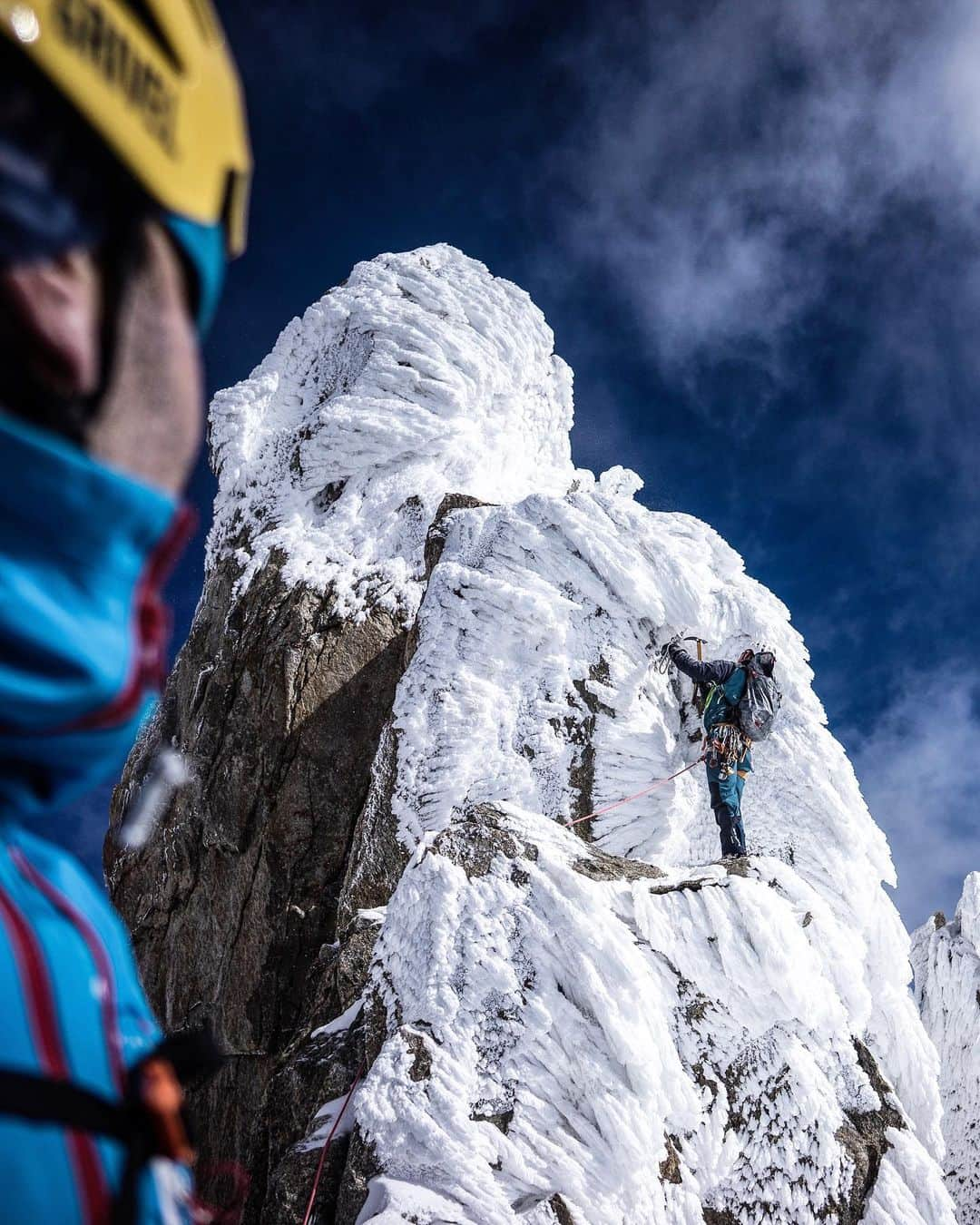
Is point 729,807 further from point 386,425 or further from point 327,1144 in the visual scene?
point 386,425

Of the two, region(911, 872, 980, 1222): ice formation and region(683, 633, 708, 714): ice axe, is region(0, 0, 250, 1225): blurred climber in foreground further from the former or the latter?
region(911, 872, 980, 1222): ice formation

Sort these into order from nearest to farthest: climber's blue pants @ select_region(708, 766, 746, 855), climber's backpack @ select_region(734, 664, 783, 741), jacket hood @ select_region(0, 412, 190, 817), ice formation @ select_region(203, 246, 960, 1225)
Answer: jacket hood @ select_region(0, 412, 190, 817) → ice formation @ select_region(203, 246, 960, 1225) → climber's blue pants @ select_region(708, 766, 746, 855) → climber's backpack @ select_region(734, 664, 783, 741)

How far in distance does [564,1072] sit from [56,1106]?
535 centimetres

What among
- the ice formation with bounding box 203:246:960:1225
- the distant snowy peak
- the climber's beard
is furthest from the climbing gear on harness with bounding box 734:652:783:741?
the climber's beard

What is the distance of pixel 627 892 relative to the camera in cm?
645

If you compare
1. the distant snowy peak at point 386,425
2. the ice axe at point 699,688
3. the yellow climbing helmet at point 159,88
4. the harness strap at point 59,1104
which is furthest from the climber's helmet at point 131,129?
the distant snowy peak at point 386,425

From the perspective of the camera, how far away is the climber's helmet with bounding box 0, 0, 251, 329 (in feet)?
3.50

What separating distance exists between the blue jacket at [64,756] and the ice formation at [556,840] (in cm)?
467

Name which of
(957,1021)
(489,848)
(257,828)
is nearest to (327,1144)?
(489,848)

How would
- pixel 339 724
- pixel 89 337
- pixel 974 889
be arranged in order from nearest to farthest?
1. pixel 89 337
2. pixel 339 724
3. pixel 974 889

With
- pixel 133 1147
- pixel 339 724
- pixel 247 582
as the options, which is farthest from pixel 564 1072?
pixel 247 582

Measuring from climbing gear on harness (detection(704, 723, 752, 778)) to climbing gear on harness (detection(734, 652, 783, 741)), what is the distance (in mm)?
96

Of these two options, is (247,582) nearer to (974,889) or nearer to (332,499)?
(332,499)

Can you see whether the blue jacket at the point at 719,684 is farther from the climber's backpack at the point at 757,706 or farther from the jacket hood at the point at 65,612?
the jacket hood at the point at 65,612
